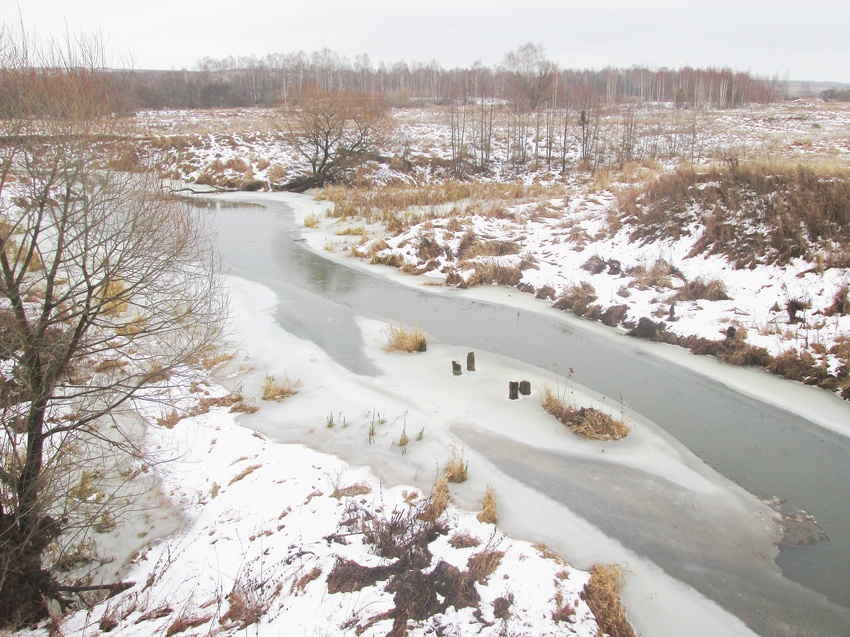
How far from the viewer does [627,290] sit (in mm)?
12609

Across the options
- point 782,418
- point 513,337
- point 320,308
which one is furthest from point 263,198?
point 782,418

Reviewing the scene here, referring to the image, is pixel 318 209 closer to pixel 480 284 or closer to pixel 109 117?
pixel 480 284

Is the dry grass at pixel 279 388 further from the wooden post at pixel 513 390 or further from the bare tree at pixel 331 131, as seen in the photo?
the bare tree at pixel 331 131

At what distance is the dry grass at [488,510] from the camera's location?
19.2 ft

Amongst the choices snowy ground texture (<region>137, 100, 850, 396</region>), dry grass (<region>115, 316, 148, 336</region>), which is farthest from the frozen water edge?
snowy ground texture (<region>137, 100, 850, 396</region>)

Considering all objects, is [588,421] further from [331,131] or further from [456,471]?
[331,131]

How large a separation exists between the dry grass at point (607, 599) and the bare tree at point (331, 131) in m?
27.4

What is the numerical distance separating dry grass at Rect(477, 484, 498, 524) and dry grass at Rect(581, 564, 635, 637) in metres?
1.11

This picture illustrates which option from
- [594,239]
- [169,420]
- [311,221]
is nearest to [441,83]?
[311,221]

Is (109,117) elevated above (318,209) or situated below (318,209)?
above

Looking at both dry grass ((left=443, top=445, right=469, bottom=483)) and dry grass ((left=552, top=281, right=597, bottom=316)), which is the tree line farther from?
dry grass ((left=443, top=445, right=469, bottom=483))

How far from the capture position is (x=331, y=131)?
29.8 metres

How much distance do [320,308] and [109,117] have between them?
768 cm

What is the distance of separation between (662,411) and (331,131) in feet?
84.7
